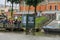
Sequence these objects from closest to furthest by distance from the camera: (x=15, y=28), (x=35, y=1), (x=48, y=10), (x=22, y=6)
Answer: (x=15, y=28) < (x=35, y=1) < (x=48, y=10) < (x=22, y=6)

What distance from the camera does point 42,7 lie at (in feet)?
301

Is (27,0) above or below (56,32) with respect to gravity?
above

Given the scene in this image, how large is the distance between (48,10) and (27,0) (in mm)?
24460

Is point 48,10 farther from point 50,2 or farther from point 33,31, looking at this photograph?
point 33,31

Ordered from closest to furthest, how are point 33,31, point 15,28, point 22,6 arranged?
point 33,31
point 15,28
point 22,6

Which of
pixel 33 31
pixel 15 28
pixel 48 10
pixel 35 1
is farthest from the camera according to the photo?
pixel 48 10

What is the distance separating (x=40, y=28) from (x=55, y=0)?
49206 millimetres

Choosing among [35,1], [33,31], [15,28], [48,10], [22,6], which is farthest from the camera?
[22,6]

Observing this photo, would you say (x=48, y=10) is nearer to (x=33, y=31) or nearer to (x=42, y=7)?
(x=42, y=7)

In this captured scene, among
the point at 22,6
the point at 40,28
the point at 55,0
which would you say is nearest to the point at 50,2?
the point at 55,0

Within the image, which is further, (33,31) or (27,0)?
(27,0)

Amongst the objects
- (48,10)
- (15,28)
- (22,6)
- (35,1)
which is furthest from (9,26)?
(22,6)

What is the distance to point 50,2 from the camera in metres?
91.4

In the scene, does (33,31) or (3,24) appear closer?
(33,31)
